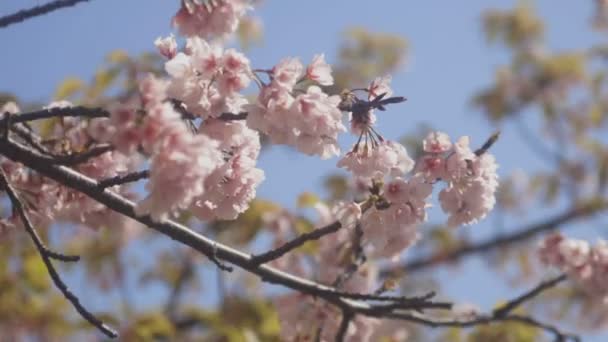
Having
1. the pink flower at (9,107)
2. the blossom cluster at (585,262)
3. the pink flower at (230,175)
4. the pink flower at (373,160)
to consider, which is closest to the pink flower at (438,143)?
the pink flower at (373,160)

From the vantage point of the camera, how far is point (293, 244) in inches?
76.2

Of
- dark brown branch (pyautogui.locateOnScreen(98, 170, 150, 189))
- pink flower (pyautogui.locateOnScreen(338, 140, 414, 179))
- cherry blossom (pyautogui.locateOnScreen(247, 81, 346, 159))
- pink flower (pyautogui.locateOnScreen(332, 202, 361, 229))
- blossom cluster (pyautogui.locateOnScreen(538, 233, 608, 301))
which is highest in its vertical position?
blossom cluster (pyautogui.locateOnScreen(538, 233, 608, 301))

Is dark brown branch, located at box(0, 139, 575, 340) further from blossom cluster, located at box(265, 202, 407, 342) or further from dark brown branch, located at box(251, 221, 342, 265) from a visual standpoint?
blossom cluster, located at box(265, 202, 407, 342)

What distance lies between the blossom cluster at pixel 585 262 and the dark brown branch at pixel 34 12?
246 centimetres

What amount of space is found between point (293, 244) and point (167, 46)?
61cm

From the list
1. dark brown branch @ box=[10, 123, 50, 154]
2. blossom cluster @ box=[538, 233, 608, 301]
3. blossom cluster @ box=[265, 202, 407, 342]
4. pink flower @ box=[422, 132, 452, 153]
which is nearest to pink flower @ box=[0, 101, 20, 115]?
dark brown branch @ box=[10, 123, 50, 154]

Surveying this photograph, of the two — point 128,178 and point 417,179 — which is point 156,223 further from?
point 417,179

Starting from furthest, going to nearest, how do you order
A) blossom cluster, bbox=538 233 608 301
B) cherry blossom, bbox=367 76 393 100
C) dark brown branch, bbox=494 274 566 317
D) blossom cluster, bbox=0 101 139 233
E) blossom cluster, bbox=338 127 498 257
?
blossom cluster, bbox=538 233 608 301, dark brown branch, bbox=494 274 566 317, blossom cluster, bbox=0 101 139 233, blossom cluster, bbox=338 127 498 257, cherry blossom, bbox=367 76 393 100

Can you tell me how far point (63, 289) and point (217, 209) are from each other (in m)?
0.44

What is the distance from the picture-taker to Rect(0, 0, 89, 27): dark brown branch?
1.63 metres

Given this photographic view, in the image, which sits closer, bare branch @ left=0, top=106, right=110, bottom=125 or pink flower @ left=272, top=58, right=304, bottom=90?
bare branch @ left=0, top=106, right=110, bottom=125

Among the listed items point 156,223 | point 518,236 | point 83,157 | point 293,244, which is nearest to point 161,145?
point 83,157

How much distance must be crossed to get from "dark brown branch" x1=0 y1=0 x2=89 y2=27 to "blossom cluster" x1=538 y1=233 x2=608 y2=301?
8.07 feet

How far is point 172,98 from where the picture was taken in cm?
166
